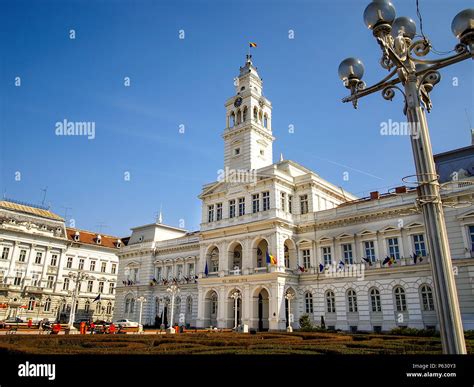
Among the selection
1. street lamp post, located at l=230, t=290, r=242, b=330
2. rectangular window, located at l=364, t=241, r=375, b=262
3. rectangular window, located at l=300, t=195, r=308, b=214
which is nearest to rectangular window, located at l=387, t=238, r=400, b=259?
rectangular window, located at l=364, t=241, r=375, b=262

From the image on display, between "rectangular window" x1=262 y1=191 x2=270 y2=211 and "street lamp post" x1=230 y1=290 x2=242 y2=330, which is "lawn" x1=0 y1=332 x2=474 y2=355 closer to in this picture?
"street lamp post" x1=230 y1=290 x2=242 y2=330

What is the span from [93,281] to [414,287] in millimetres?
55842

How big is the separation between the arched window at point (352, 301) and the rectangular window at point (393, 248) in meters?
5.16

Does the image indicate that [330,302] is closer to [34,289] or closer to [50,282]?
[34,289]

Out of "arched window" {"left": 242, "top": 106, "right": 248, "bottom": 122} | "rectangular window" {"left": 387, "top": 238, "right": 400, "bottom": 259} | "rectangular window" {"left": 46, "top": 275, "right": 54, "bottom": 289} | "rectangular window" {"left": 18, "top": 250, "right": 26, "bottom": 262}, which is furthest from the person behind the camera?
"rectangular window" {"left": 46, "top": 275, "right": 54, "bottom": 289}

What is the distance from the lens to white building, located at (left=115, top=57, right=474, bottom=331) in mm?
30578

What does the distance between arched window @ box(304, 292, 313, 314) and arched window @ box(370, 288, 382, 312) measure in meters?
6.30

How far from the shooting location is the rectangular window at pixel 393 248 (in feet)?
106

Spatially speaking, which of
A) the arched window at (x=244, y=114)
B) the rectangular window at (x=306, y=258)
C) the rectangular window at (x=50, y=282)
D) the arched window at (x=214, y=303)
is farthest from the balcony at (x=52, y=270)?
the rectangular window at (x=306, y=258)

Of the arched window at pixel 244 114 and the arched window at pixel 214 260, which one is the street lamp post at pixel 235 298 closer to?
the arched window at pixel 214 260

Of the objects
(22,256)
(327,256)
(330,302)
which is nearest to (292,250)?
(327,256)

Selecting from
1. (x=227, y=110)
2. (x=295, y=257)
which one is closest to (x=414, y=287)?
(x=295, y=257)

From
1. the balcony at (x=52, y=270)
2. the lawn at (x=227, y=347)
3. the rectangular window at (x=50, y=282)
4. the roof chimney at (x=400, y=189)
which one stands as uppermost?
the roof chimney at (x=400, y=189)
